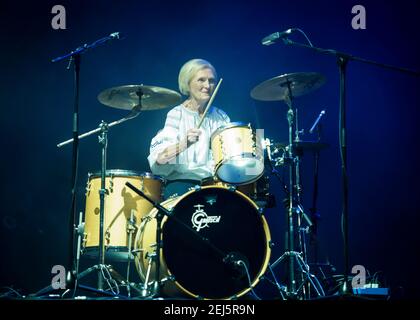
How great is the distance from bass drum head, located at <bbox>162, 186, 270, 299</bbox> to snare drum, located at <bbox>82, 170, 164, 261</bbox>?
54 centimetres

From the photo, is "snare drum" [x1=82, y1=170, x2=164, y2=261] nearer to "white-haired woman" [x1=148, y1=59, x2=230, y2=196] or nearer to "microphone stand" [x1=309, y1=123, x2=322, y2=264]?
"white-haired woman" [x1=148, y1=59, x2=230, y2=196]

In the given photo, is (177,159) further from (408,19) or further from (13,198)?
(408,19)

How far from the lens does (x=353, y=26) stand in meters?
5.61

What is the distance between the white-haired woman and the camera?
4699 mm

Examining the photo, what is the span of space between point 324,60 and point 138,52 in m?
1.82

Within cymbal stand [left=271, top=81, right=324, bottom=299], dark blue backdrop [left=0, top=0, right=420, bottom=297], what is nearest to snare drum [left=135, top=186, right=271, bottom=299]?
cymbal stand [left=271, top=81, right=324, bottom=299]

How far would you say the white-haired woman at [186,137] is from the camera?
470 cm

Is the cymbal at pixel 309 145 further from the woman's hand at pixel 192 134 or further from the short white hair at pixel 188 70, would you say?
the woman's hand at pixel 192 134

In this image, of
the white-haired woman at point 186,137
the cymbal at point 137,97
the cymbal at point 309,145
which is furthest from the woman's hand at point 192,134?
the cymbal at point 309,145

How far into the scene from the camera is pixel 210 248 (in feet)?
13.5

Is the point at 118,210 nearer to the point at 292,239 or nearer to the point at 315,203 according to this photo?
the point at 292,239

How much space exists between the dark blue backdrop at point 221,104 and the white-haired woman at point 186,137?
1.85 feet

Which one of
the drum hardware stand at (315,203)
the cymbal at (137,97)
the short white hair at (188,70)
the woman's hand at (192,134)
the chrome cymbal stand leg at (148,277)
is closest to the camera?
the chrome cymbal stand leg at (148,277)
